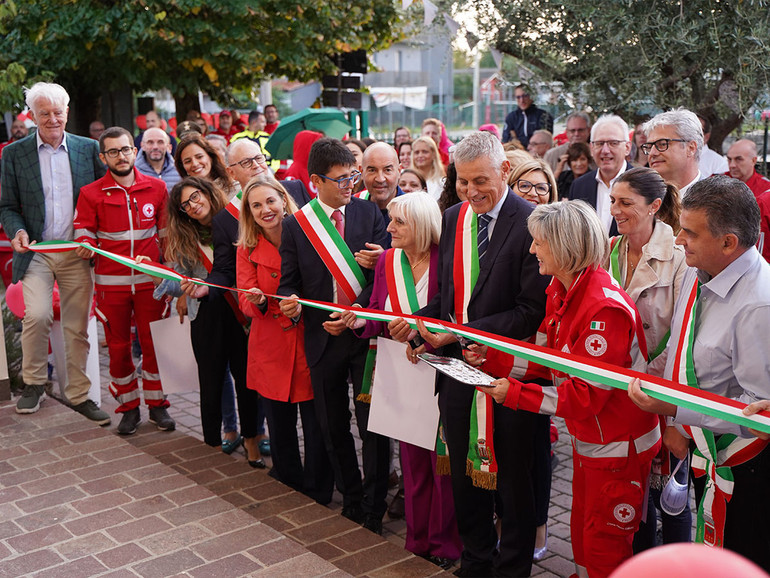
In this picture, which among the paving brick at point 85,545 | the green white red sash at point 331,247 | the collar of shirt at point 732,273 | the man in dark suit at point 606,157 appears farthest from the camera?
the man in dark suit at point 606,157

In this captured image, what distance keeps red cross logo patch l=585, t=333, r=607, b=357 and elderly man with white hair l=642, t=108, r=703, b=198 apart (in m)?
1.47

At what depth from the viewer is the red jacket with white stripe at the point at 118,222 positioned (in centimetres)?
583

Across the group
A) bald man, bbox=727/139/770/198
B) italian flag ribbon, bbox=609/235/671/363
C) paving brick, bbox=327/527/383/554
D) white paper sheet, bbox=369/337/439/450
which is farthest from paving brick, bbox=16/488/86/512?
bald man, bbox=727/139/770/198

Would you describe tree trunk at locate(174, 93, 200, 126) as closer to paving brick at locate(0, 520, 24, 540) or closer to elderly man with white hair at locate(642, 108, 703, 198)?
paving brick at locate(0, 520, 24, 540)

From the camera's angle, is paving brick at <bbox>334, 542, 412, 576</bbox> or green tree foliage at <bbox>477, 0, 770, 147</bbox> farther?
green tree foliage at <bbox>477, 0, 770, 147</bbox>

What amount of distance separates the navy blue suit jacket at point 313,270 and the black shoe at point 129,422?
6.55 feet

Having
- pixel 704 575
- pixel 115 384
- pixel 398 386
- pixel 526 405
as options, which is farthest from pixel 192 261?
pixel 704 575

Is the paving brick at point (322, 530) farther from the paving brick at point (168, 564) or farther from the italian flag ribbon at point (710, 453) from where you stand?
the italian flag ribbon at point (710, 453)

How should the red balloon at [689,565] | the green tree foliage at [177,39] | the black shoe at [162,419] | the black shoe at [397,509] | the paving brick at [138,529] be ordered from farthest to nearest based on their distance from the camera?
the green tree foliage at [177,39]
the black shoe at [162,419]
the black shoe at [397,509]
the paving brick at [138,529]
the red balloon at [689,565]

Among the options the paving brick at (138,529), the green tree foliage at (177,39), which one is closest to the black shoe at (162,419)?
the paving brick at (138,529)

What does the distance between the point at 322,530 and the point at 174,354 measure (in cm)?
195

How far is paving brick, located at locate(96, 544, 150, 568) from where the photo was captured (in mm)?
3776

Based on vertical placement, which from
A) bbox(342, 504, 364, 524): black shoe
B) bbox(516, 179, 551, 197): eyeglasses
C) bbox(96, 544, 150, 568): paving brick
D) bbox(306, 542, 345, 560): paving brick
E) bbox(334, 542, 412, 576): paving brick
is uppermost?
bbox(516, 179, 551, 197): eyeglasses

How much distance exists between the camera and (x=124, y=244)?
5895 mm
